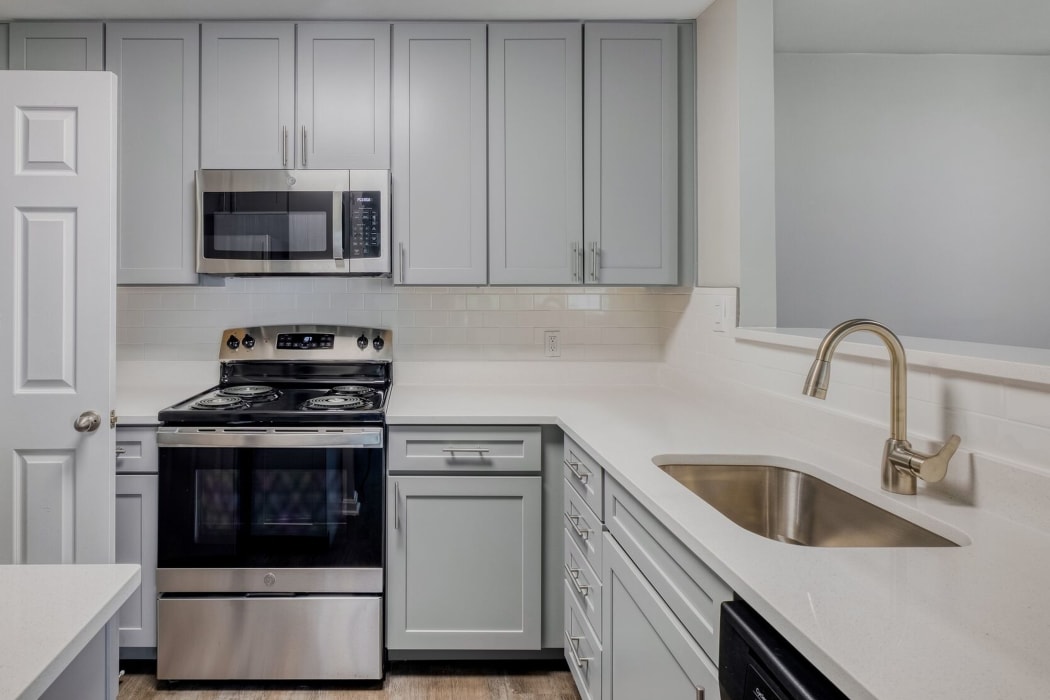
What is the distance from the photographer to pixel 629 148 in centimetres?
248

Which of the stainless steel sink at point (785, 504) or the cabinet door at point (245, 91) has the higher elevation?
the cabinet door at point (245, 91)

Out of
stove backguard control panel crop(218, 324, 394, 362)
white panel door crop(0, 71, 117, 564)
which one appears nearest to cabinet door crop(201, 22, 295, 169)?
white panel door crop(0, 71, 117, 564)

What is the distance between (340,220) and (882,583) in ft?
6.66

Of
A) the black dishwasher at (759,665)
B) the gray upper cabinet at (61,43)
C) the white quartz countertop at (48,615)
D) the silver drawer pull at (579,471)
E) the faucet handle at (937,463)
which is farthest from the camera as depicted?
the gray upper cabinet at (61,43)

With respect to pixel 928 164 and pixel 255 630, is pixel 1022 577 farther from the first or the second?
pixel 928 164

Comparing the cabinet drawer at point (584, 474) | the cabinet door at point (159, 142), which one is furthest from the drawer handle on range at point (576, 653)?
the cabinet door at point (159, 142)

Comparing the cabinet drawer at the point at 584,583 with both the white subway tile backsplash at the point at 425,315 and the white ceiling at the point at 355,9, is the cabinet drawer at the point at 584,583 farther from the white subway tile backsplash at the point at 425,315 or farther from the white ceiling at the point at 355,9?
the white ceiling at the point at 355,9

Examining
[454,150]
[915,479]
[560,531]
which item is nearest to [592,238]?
[454,150]

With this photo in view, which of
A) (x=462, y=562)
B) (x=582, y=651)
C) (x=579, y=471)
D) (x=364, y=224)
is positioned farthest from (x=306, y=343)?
(x=582, y=651)

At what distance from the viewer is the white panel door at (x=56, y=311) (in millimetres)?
1883

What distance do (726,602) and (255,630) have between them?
1.75 m

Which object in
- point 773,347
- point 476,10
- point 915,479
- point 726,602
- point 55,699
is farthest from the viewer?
point 476,10

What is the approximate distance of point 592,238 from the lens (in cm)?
249

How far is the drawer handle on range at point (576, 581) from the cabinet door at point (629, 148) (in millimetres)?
1031
